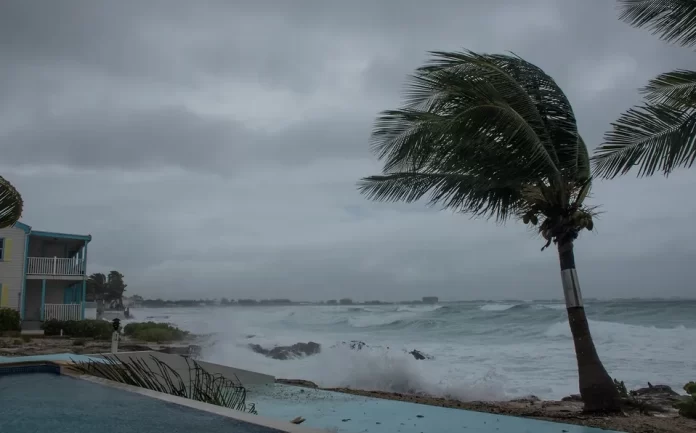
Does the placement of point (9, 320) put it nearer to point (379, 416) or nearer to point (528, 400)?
point (379, 416)

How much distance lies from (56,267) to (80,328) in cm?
436

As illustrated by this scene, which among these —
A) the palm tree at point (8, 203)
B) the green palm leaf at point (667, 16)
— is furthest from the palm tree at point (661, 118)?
the palm tree at point (8, 203)

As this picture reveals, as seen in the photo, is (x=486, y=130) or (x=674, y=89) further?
(x=486, y=130)

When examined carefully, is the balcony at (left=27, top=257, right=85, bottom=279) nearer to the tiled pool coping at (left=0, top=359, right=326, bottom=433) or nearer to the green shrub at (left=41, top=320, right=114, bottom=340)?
the green shrub at (left=41, top=320, right=114, bottom=340)

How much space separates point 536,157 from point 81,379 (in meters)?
6.83

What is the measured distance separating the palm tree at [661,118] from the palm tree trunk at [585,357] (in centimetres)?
201

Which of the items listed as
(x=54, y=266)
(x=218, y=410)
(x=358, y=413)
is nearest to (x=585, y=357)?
(x=358, y=413)

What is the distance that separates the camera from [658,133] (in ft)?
22.2

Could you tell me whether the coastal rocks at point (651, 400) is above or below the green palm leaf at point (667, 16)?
below

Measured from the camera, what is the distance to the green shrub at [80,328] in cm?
2191

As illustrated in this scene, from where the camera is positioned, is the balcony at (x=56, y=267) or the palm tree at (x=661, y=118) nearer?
the palm tree at (x=661, y=118)

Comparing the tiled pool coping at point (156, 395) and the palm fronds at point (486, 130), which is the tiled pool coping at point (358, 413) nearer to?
the tiled pool coping at point (156, 395)

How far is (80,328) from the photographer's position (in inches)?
874

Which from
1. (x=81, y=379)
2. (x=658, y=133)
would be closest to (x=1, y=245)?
(x=81, y=379)
